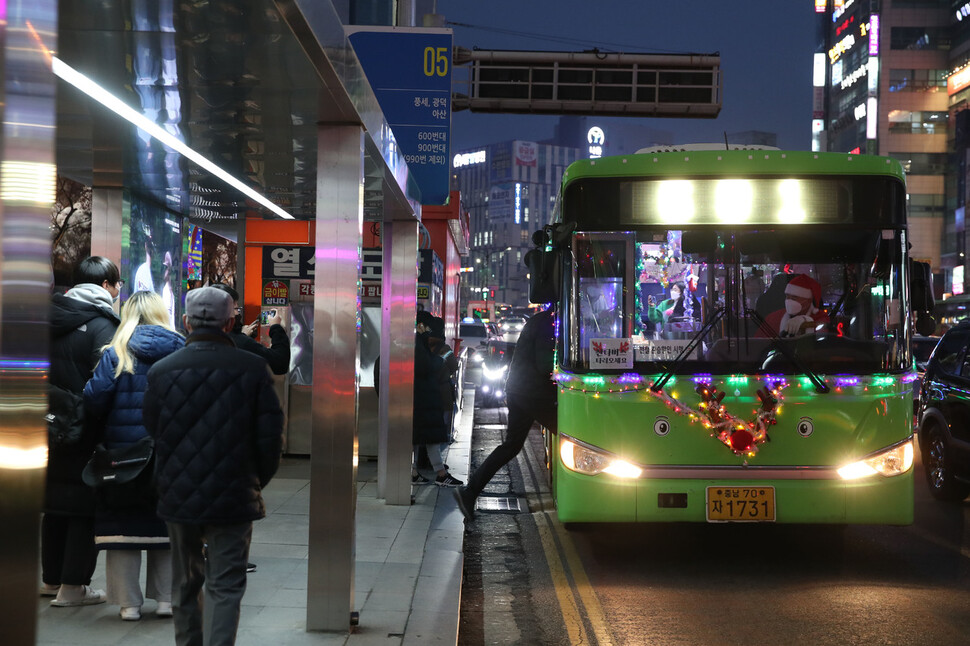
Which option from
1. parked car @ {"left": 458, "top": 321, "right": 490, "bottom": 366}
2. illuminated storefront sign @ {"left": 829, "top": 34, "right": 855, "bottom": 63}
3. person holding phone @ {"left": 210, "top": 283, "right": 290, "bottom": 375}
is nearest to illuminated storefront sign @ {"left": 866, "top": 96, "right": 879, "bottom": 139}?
illuminated storefront sign @ {"left": 829, "top": 34, "right": 855, "bottom": 63}

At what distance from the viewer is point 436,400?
1116 centimetres

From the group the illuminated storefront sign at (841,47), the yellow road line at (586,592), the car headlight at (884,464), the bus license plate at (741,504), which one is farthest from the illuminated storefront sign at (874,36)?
the bus license plate at (741,504)

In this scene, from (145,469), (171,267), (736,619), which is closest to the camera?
(145,469)

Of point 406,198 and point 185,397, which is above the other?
point 406,198

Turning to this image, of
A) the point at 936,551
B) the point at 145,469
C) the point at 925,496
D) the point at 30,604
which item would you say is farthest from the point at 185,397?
the point at 925,496

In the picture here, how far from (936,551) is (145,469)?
259 inches

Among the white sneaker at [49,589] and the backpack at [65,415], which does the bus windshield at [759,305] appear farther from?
the white sneaker at [49,589]

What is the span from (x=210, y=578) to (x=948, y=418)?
354 inches

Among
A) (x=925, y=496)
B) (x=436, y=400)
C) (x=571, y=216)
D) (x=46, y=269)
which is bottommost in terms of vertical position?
(x=925, y=496)

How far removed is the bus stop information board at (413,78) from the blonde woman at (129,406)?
247 inches

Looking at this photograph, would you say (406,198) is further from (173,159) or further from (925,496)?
(925,496)

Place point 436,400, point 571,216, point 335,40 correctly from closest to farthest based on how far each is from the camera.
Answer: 1. point 335,40
2. point 571,216
3. point 436,400

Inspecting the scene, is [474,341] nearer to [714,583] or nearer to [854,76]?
[714,583]

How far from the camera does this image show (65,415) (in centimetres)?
524
